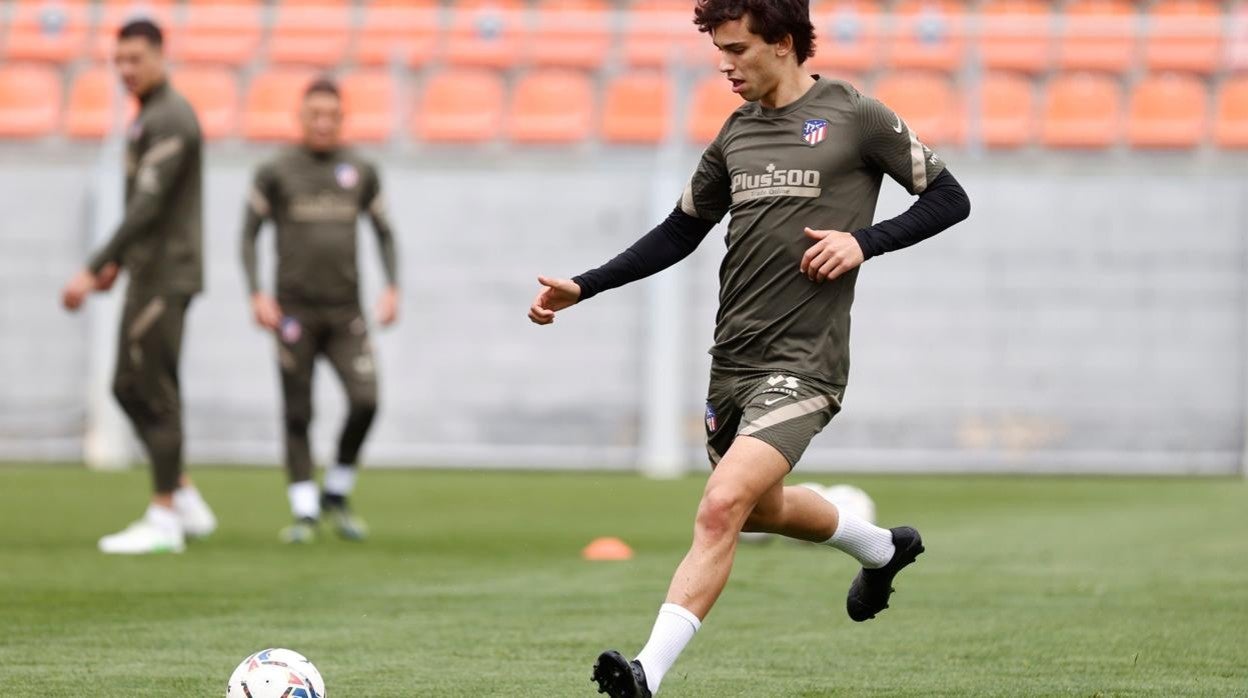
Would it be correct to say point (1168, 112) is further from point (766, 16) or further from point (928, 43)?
point (766, 16)

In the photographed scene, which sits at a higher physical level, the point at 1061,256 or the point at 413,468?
the point at 1061,256

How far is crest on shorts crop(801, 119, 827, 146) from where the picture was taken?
515 cm

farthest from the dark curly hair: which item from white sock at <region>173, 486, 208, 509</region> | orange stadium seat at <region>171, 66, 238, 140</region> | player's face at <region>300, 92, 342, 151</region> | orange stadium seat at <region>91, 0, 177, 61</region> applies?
orange stadium seat at <region>91, 0, 177, 61</region>

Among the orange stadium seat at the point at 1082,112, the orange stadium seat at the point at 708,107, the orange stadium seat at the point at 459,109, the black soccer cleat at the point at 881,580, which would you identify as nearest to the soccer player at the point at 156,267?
the black soccer cleat at the point at 881,580

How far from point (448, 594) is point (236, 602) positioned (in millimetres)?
834

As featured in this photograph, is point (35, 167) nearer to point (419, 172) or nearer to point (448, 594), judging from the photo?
point (419, 172)

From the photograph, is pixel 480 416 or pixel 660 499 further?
pixel 480 416

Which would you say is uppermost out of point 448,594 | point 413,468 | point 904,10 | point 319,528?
point 904,10

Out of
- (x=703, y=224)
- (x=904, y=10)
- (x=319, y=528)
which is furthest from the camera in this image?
(x=904, y=10)

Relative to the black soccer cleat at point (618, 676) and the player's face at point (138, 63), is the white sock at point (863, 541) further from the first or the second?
the player's face at point (138, 63)

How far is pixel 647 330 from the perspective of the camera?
17.1 metres

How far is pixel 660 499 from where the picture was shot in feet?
44.8

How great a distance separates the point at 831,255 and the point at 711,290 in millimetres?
12162

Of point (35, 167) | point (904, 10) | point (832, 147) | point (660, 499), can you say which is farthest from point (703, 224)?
point (904, 10)
